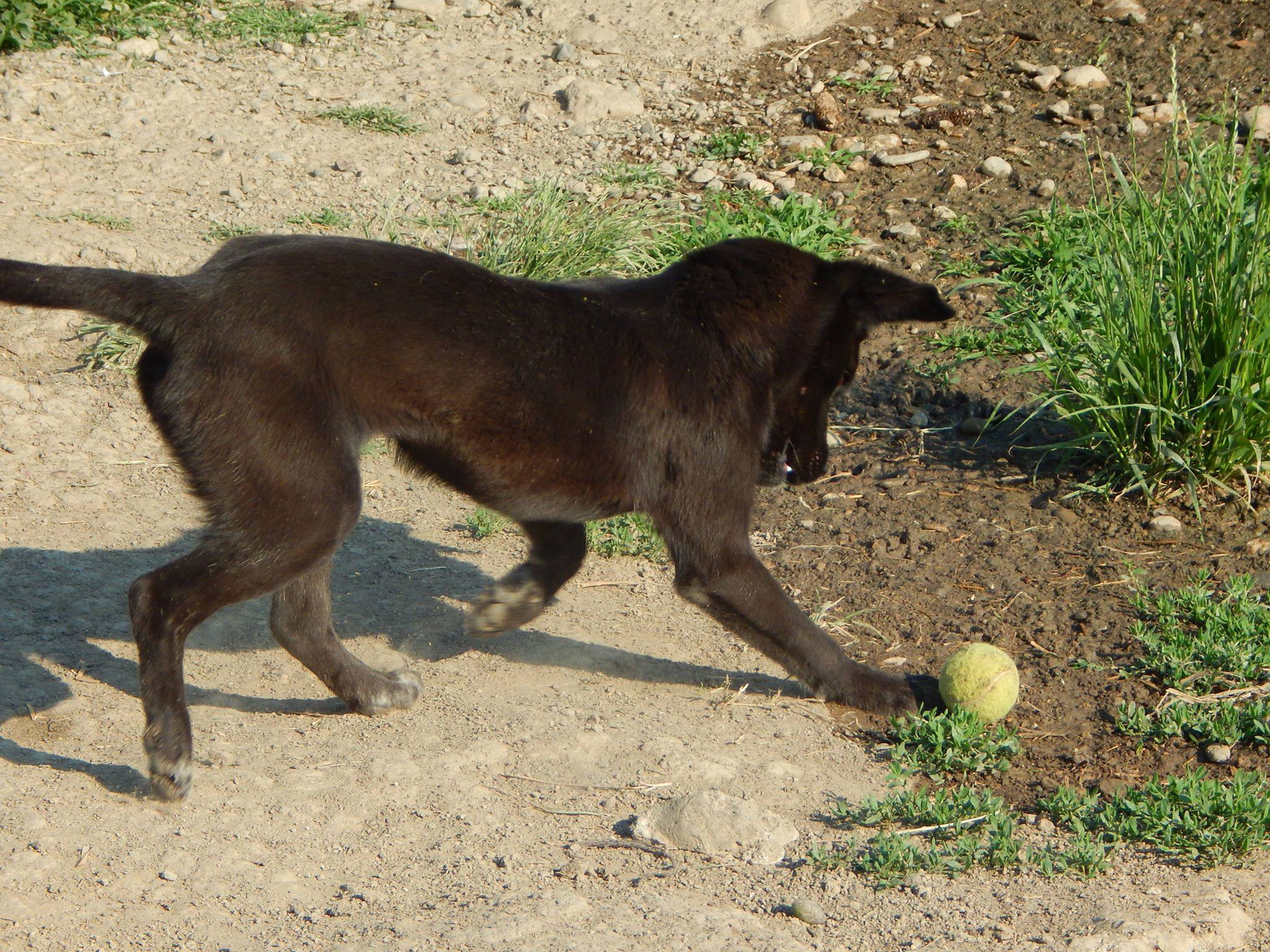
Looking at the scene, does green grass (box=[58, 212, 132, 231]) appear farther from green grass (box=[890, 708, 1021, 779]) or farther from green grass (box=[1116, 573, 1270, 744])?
Result: green grass (box=[1116, 573, 1270, 744])

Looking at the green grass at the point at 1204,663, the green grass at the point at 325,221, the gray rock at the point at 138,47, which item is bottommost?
the green grass at the point at 1204,663

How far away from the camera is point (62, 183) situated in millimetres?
7445

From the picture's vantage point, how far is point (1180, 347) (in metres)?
4.91

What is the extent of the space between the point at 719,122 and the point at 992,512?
3.92 metres

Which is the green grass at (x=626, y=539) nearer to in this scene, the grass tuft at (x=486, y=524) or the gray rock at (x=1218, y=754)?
the grass tuft at (x=486, y=524)

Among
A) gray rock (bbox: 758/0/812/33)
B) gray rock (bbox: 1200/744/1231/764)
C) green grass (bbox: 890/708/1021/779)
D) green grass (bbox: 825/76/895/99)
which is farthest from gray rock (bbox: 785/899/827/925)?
gray rock (bbox: 758/0/812/33)

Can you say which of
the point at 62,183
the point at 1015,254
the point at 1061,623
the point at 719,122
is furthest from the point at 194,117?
the point at 1061,623

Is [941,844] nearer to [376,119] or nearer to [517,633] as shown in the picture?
[517,633]

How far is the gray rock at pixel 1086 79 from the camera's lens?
7.87m

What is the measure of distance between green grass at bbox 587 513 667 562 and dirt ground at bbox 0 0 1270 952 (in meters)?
0.10

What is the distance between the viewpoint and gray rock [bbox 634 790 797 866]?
Answer: 3.33m

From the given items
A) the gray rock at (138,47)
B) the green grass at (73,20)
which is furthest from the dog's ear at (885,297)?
the green grass at (73,20)

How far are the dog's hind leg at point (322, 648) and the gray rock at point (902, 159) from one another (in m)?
4.72

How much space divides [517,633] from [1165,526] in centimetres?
238
